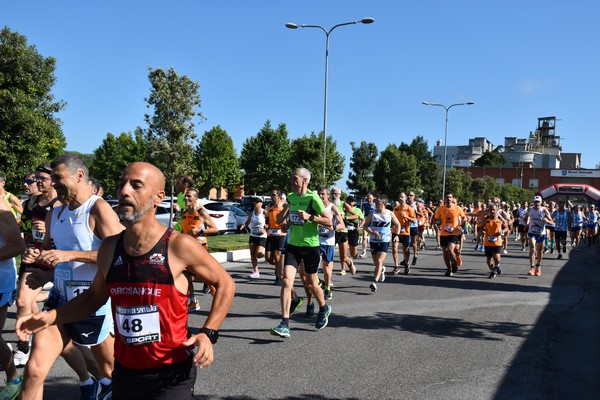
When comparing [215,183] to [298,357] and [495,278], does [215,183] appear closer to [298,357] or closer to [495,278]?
[495,278]

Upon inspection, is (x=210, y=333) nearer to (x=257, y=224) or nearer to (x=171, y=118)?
(x=257, y=224)

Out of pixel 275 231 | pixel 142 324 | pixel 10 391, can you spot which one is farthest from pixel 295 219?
pixel 142 324

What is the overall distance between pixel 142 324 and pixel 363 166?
55.6 m

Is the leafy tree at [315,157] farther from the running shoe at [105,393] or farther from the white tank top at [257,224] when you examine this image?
the running shoe at [105,393]

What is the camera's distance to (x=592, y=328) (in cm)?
796

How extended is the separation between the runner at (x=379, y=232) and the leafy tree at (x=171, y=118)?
1462 cm

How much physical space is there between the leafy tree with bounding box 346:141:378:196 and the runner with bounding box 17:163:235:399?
54646mm

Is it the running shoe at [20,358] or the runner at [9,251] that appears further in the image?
the running shoe at [20,358]

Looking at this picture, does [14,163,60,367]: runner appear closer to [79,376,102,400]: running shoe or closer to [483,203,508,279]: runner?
[79,376,102,400]: running shoe

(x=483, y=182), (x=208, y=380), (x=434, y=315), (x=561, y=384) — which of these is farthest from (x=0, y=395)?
(x=483, y=182)

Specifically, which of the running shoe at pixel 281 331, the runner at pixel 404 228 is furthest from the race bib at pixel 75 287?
the runner at pixel 404 228

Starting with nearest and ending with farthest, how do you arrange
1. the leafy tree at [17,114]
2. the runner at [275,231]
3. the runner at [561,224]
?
the runner at [275,231] < the leafy tree at [17,114] < the runner at [561,224]

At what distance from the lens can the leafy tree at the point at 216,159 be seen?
61.6 meters

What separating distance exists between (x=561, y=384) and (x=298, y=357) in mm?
2582
